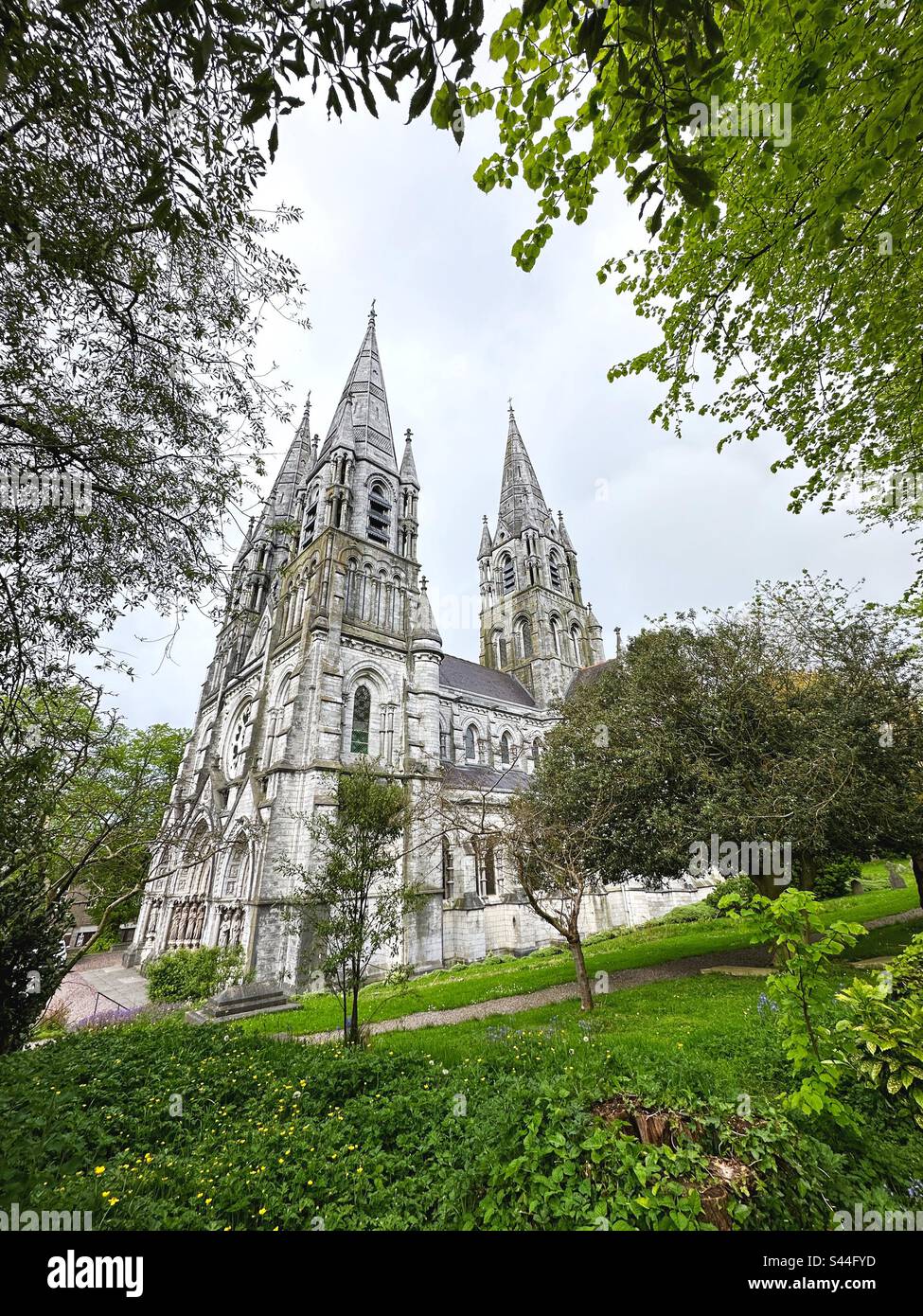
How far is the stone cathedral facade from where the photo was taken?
19.0 m

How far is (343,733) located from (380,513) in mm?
12612

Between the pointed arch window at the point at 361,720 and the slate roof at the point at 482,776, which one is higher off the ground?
the pointed arch window at the point at 361,720

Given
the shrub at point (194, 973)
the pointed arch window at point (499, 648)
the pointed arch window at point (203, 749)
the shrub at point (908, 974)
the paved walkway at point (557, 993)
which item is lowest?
the shrub at point (194, 973)

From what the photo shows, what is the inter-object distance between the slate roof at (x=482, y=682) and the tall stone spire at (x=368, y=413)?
12574mm

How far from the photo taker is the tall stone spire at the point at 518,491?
43.6 meters

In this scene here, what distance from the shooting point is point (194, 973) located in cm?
1664

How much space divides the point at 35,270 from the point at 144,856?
34.8ft

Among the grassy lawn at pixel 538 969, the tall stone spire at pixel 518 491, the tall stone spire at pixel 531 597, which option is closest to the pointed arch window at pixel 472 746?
the tall stone spire at pixel 531 597

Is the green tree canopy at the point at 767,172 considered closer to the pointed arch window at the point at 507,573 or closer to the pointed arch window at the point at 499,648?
the pointed arch window at the point at 499,648

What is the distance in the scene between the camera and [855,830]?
11.1 meters

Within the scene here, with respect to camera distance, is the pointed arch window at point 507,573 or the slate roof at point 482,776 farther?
the pointed arch window at point 507,573

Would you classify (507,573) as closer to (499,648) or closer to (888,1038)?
(499,648)
